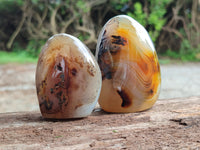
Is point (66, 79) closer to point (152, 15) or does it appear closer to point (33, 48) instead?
point (152, 15)

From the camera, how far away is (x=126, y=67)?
85cm

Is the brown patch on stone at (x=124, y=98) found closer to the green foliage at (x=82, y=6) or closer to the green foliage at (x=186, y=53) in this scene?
the green foliage at (x=82, y=6)

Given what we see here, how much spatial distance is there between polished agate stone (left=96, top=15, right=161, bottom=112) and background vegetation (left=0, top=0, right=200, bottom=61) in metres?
3.08

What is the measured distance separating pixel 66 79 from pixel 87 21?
3.56 metres

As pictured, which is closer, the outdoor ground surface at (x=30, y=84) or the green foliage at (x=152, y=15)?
the outdoor ground surface at (x=30, y=84)

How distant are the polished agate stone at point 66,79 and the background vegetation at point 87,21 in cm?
317

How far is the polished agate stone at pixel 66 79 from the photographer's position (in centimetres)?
75

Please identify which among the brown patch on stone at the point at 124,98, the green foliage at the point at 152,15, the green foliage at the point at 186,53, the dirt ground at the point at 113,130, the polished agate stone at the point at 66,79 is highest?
the green foliage at the point at 152,15

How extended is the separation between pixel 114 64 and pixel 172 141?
321 mm

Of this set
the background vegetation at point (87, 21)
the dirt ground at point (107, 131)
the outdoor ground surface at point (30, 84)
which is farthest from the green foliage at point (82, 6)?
the dirt ground at point (107, 131)

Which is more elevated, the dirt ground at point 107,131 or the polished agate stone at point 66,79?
the polished agate stone at point 66,79

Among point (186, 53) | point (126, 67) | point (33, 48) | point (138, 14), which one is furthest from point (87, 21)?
point (126, 67)

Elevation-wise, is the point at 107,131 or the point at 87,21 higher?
the point at 87,21

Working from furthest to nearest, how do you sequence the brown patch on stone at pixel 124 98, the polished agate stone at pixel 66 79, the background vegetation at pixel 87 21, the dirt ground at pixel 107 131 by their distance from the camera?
the background vegetation at pixel 87 21 → the brown patch on stone at pixel 124 98 → the polished agate stone at pixel 66 79 → the dirt ground at pixel 107 131
